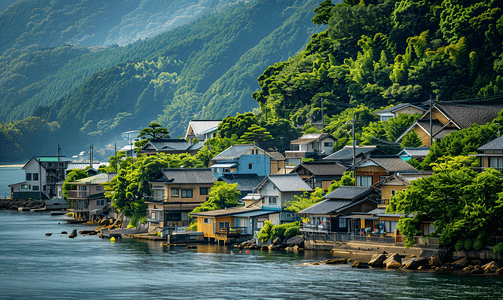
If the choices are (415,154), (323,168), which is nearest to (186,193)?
(323,168)

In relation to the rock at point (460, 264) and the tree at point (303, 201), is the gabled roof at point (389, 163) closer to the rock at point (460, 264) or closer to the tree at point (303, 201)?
the tree at point (303, 201)

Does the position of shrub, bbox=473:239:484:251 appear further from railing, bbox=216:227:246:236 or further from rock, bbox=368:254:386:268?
railing, bbox=216:227:246:236

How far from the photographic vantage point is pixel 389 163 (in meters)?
49.7

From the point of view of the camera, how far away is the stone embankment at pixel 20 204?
331 ft

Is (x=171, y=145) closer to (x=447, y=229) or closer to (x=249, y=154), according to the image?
(x=249, y=154)

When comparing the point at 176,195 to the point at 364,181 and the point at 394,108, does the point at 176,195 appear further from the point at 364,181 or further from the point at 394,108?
the point at 394,108

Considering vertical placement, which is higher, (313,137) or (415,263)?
(313,137)

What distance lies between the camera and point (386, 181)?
44.1 meters

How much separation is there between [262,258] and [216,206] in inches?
523

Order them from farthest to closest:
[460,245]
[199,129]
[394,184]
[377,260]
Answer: [199,129] < [394,184] < [377,260] < [460,245]

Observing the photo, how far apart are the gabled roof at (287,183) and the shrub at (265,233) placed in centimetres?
405

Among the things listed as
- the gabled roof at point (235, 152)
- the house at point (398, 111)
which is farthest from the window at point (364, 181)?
the house at point (398, 111)

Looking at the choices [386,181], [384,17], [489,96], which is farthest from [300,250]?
[384,17]

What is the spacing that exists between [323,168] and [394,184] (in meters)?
13.8
